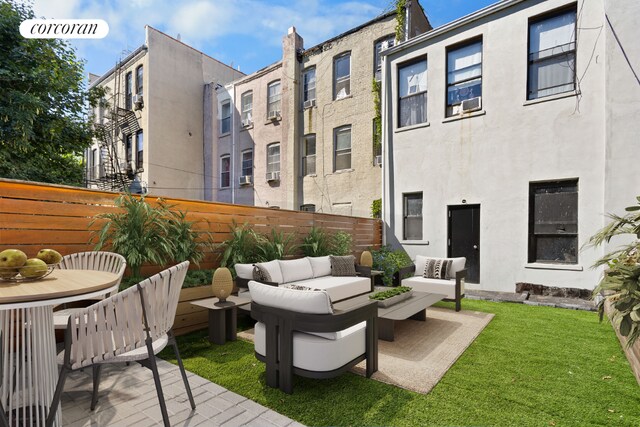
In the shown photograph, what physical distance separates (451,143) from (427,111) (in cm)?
112

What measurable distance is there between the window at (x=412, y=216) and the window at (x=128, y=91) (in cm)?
1371

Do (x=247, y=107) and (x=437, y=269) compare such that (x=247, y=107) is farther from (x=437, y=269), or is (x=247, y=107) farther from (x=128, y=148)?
(x=437, y=269)

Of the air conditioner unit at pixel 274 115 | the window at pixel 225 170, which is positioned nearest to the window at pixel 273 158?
the air conditioner unit at pixel 274 115

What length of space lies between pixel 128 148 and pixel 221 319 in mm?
14874

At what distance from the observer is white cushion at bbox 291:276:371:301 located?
17.9ft

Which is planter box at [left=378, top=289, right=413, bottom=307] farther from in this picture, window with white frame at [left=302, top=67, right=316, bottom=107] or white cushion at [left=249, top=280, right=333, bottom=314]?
window with white frame at [left=302, top=67, right=316, bottom=107]

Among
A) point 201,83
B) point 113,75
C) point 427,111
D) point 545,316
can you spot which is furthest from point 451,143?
point 113,75

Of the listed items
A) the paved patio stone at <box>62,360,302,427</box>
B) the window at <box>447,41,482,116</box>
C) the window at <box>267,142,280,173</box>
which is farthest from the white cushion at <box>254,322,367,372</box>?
the window at <box>267,142,280,173</box>

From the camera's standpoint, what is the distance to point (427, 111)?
8484 mm

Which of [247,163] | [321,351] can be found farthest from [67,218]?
[247,163]

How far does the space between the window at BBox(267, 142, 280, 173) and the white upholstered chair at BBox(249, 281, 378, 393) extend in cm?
1045

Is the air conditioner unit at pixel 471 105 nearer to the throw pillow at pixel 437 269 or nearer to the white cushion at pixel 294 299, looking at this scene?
the throw pillow at pixel 437 269

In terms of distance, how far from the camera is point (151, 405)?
263 cm

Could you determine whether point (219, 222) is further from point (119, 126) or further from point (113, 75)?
point (113, 75)
